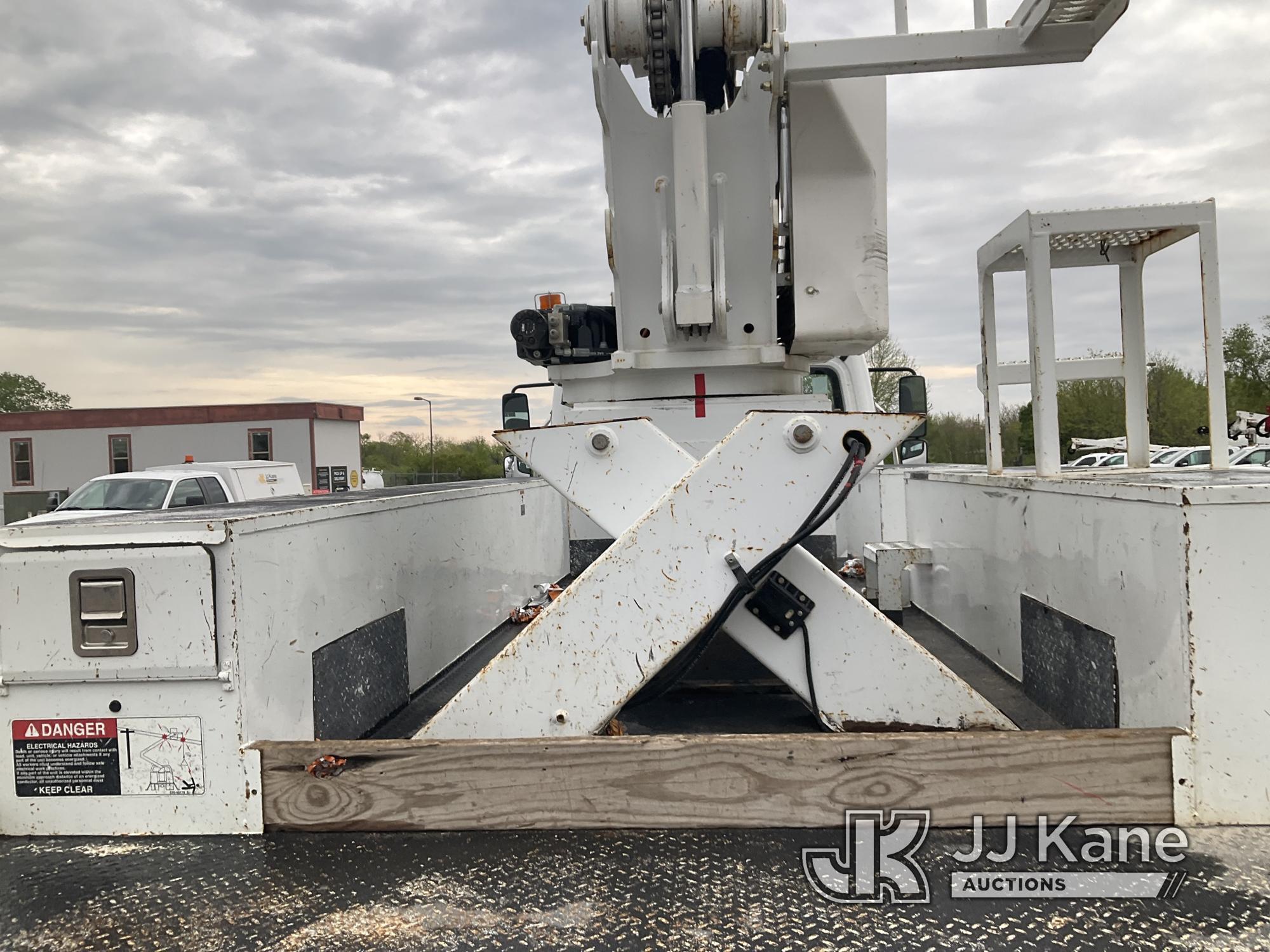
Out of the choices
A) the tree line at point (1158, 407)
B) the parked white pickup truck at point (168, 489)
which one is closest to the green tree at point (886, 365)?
the tree line at point (1158, 407)

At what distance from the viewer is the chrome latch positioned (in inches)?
96.6

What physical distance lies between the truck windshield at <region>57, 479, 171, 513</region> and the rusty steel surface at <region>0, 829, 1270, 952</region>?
12236 millimetres

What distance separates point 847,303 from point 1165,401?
40537 millimetres

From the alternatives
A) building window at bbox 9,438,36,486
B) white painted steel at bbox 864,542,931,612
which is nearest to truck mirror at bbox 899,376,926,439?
white painted steel at bbox 864,542,931,612

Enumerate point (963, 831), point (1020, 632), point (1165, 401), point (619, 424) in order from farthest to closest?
point (1165, 401), point (1020, 632), point (619, 424), point (963, 831)

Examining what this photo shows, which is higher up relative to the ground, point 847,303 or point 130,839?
point 847,303

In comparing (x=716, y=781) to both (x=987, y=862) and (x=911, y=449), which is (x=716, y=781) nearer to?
(x=987, y=862)

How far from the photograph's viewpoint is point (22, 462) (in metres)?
42.0

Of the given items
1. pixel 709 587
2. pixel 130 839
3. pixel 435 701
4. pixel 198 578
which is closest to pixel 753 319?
pixel 709 587

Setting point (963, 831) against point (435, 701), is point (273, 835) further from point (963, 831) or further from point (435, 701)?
point (963, 831)

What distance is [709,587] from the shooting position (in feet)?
8.95

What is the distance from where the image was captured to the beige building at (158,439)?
130 ft

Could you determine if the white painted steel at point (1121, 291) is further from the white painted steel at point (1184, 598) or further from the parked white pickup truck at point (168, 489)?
the parked white pickup truck at point (168, 489)

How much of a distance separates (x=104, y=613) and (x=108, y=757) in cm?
38
